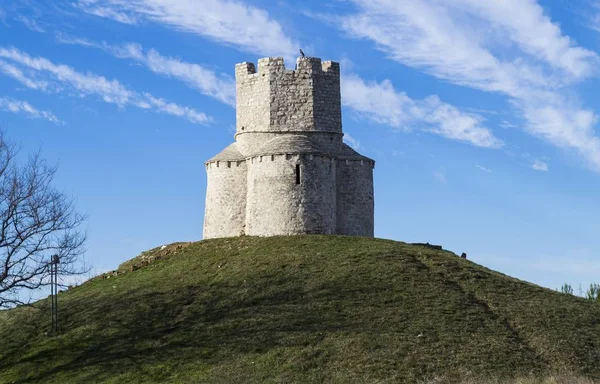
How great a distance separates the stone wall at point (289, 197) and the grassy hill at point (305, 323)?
132 centimetres

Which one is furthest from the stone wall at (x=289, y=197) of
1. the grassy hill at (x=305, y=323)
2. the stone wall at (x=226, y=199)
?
the stone wall at (x=226, y=199)

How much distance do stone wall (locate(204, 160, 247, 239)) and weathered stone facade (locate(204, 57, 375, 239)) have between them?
0.06m

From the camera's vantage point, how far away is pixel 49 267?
36438 mm

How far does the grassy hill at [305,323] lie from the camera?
31.5 meters

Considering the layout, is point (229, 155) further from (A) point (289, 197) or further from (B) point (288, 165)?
(A) point (289, 197)

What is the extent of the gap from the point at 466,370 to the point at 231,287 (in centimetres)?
1291

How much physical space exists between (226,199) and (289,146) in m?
5.22

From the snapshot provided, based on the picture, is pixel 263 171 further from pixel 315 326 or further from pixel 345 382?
pixel 345 382

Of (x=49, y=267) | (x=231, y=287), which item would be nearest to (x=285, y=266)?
(x=231, y=287)

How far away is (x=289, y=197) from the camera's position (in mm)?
46156

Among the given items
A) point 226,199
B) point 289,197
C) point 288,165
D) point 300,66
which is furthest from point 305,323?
point 300,66

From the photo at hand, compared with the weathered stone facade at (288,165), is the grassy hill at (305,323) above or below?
below

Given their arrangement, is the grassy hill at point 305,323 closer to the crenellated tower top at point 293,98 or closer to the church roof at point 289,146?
the church roof at point 289,146

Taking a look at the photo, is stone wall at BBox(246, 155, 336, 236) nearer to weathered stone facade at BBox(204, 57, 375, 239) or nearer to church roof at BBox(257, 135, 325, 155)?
weathered stone facade at BBox(204, 57, 375, 239)
